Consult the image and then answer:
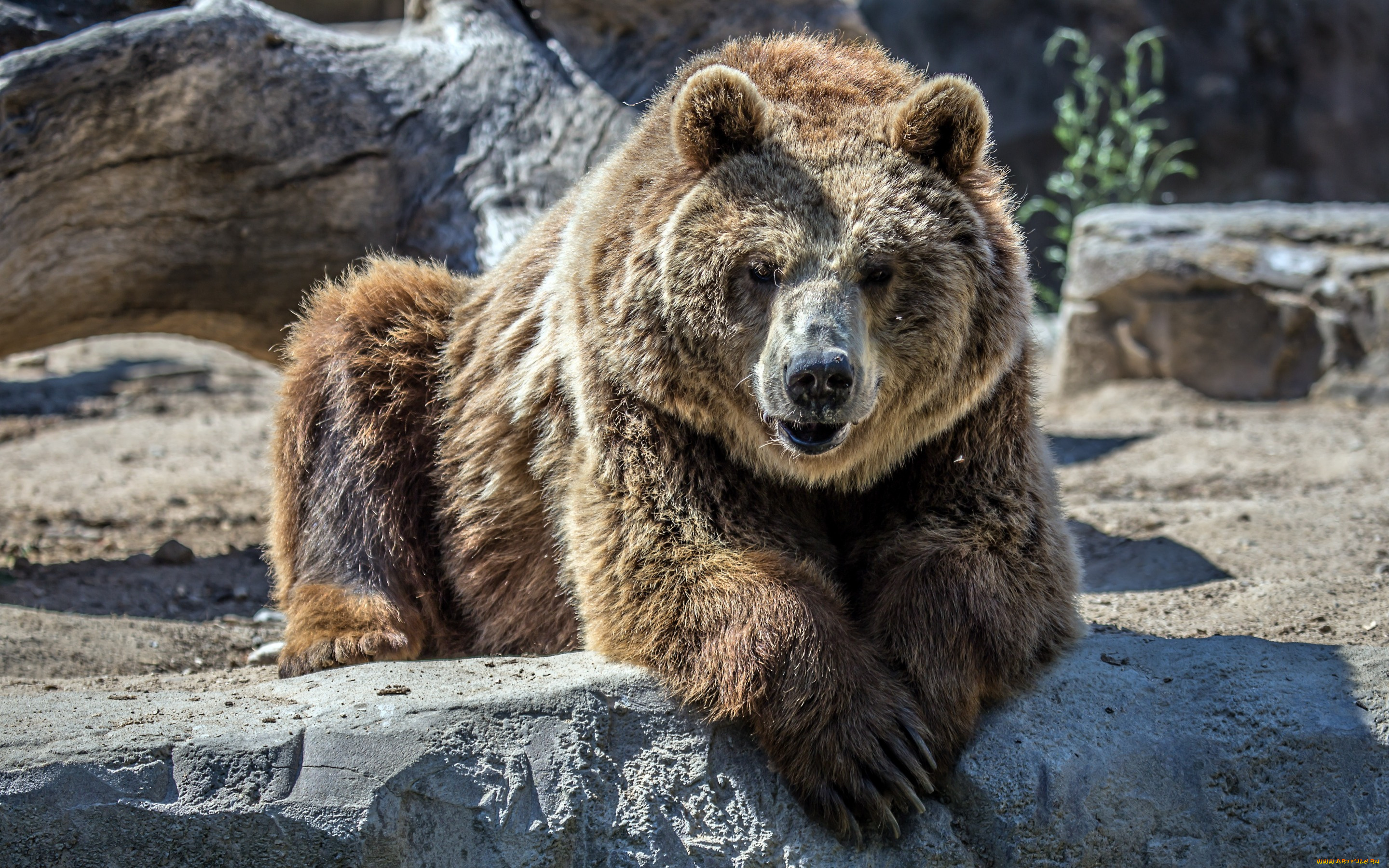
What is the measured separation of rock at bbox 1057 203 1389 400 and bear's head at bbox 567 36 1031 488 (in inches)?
206

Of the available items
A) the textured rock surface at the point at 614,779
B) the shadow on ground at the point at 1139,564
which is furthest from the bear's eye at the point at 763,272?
the shadow on ground at the point at 1139,564

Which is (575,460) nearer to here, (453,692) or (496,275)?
(453,692)

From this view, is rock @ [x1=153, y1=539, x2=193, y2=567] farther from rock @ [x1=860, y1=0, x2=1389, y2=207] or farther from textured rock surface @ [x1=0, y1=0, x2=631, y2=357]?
rock @ [x1=860, y1=0, x2=1389, y2=207]

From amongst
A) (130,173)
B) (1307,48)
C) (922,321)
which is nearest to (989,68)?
(1307,48)

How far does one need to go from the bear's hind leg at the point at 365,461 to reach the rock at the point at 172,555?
151cm

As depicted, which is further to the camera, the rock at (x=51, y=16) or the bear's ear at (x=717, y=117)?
the rock at (x=51, y=16)

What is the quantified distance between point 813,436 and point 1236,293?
5.99 metres

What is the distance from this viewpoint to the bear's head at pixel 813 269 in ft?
9.84

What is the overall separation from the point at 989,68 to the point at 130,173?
37.6ft

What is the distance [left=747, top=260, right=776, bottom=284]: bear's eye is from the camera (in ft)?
9.92

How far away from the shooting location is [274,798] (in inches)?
105

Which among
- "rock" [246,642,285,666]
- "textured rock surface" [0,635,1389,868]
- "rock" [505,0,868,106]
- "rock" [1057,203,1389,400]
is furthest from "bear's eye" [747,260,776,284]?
"rock" [1057,203,1389,400]

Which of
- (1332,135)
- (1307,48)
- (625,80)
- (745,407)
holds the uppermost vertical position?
(1307,48)

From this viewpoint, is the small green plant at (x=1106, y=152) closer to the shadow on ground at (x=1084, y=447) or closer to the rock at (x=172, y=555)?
the shadow on ground at (x=1084, y=447)
